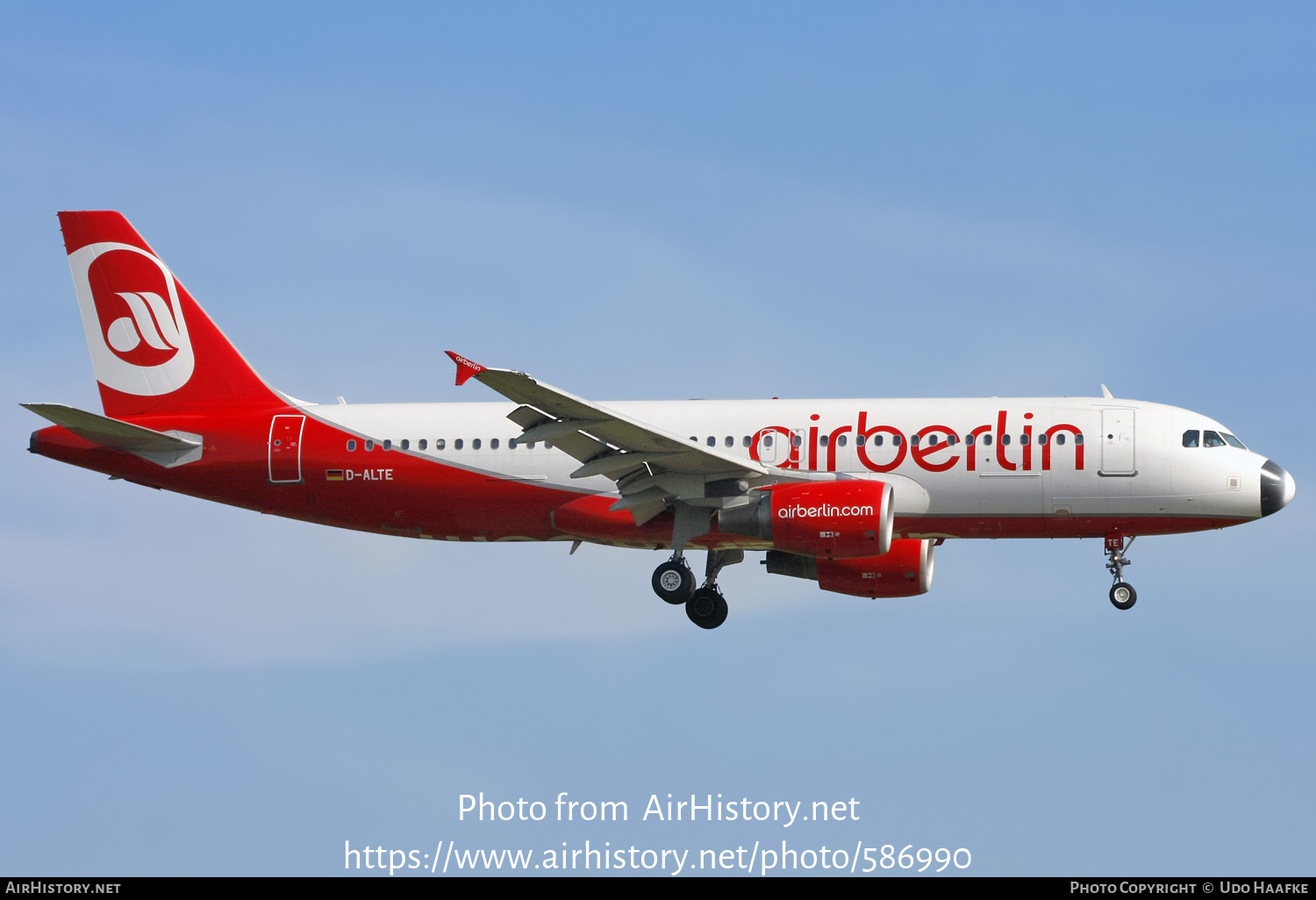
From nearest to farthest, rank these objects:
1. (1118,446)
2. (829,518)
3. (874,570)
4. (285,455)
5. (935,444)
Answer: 1. (829,518)
2. (1118,446)
3. (935,444)
4. (285,455)
5. (874,570)

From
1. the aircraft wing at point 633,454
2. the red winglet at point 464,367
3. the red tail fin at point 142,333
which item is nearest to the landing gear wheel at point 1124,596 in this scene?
the aircraft wing at point 633,454

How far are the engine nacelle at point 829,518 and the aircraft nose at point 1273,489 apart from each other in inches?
311

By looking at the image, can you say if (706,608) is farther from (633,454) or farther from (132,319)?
(132,319)

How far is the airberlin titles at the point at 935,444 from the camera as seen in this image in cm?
3569

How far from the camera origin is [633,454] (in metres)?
35.2

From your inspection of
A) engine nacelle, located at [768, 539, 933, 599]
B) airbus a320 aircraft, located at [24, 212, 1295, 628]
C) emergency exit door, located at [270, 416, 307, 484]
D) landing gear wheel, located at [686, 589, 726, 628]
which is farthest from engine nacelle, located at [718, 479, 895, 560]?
emergency exit door, located at [270, 416, 307, 484]

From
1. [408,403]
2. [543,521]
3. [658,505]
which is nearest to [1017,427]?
[658,505]

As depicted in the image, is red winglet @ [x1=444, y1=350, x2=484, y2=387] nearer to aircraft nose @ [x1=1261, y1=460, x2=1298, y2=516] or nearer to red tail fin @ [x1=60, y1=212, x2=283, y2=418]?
red tail fin @ [x1=60, y1=212, x2=283, y2=418]

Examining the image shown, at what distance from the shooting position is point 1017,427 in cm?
3594

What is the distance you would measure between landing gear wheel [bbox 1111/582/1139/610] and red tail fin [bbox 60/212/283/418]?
19.9 metres

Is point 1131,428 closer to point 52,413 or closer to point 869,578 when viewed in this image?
point 869,578

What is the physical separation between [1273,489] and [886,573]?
→ 879 cm

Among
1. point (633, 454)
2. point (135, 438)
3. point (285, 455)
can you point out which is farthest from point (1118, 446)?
point (135, 438)

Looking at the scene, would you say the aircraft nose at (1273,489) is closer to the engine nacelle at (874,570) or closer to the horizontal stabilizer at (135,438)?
the engine nacelle at (874,570)
